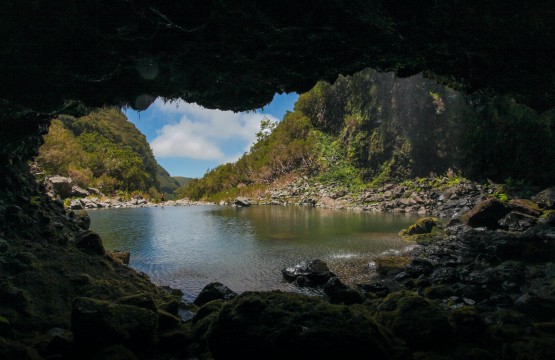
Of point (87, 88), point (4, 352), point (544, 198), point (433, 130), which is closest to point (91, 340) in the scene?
point (4, 352)

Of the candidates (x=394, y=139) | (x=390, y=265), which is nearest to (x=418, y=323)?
(x=390, y=265)

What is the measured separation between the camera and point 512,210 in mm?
23609

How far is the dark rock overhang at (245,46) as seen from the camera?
7.53 meters

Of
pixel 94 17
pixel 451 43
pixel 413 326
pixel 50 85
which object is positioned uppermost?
pixel 451 43

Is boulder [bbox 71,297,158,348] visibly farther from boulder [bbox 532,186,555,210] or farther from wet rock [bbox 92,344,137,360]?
boulder [bbox 532,186,555,210]

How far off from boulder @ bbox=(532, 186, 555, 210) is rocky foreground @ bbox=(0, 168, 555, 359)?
10028 millimetres

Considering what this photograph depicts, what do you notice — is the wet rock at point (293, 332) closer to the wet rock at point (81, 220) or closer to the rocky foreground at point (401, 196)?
the wet rock at point (81, 220)

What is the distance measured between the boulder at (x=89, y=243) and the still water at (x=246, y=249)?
3254 mm

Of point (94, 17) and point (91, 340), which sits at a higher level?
point (94, 17)

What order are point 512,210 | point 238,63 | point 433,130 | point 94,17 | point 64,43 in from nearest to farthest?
point 94,17, point 64,43, point 238,63, point 512,210, point 433,130

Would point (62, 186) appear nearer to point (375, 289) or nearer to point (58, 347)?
point (375, 289)

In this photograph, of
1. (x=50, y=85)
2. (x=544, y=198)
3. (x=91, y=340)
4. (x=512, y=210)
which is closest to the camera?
(x=91, y=340)

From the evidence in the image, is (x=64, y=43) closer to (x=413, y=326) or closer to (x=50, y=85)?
(x=50, y=85)

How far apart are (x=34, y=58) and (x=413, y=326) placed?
11.4 m
